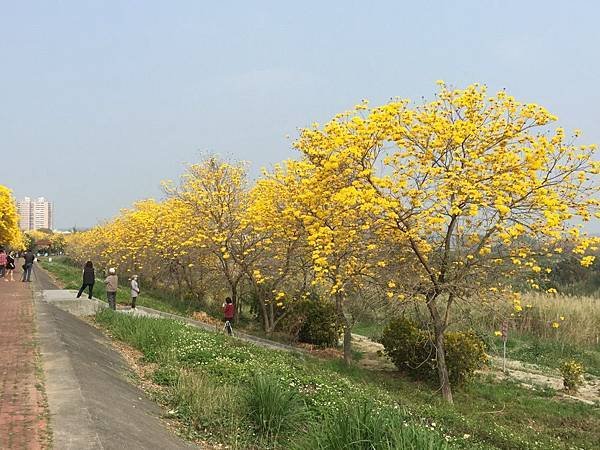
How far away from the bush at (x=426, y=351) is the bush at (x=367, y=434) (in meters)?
7.22

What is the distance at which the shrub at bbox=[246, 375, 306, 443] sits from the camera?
20.2 ft

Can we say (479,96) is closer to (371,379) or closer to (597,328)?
(371,379)

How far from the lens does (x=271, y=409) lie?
6215 mm

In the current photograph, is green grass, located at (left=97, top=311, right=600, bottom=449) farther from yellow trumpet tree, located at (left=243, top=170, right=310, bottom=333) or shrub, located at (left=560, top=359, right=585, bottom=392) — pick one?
yellow trumpet tree, located at (left=243, top=170, right=310, bottom=333)

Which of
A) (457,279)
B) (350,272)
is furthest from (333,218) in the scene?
(457,279)

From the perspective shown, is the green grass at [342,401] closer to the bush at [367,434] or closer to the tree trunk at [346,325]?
the bush at [367,434]

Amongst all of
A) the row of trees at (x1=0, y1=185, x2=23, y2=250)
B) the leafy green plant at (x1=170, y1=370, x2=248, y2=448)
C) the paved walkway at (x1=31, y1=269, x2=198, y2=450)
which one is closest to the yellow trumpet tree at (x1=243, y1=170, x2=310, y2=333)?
the paved walkway at (x1=31, y1=269, x2=198, y2=450)

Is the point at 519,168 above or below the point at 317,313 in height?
above

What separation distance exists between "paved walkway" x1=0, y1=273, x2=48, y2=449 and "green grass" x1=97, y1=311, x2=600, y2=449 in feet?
5.80

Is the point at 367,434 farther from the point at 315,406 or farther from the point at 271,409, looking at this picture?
the point at 315,406

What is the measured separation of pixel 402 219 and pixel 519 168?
2.38 m

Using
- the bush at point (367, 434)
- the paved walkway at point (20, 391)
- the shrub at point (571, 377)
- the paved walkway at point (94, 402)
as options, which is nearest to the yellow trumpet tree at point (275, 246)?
the paved walkway at point (94, 402)

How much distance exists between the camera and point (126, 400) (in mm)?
6602

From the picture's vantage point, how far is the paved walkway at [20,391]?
4.69 meters
